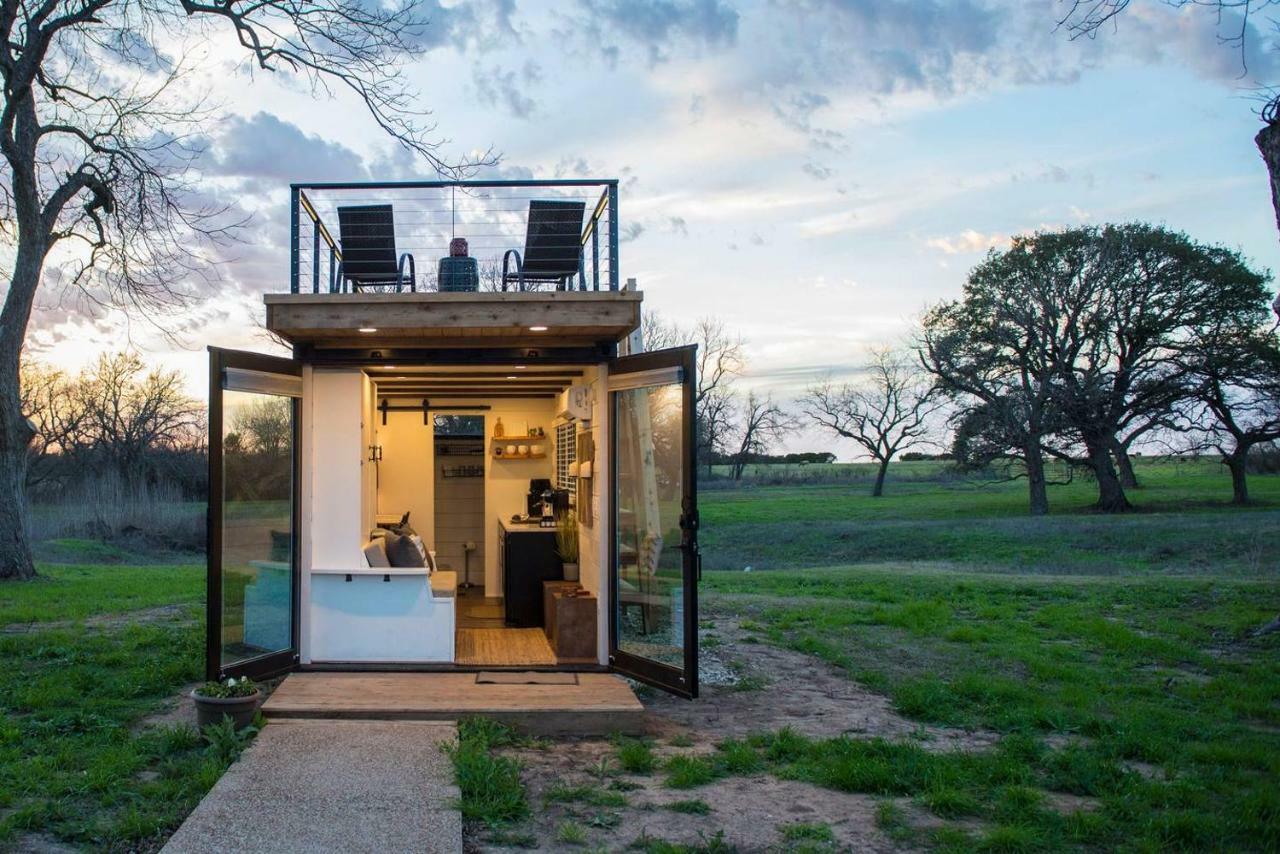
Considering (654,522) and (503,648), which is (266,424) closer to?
(503,648)

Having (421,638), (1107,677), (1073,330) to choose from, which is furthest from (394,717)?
(1073,330)

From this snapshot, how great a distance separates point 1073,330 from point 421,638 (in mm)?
23291

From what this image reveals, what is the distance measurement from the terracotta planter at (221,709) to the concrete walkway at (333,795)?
0.16 m

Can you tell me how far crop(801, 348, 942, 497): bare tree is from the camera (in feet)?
122

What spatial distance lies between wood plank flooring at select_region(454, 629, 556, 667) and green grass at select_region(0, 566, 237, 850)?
1.98 m

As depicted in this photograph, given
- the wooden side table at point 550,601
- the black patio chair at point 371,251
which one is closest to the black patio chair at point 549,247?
the black patio chair at point 371,251

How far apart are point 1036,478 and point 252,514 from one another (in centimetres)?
2435

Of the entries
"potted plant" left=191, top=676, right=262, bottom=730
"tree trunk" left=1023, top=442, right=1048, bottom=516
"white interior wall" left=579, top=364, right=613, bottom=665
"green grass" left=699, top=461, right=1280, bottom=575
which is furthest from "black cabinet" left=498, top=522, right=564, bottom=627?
"tree trunk" left=1023, top=442, right=1048, bottom=516

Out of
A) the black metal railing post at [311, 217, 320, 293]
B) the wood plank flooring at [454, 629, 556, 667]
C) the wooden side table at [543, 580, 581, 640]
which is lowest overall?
the wood plank flooring at [454, 629, 556, 667]

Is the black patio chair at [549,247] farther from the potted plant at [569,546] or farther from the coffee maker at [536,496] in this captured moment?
the coffee maker at [536,496]

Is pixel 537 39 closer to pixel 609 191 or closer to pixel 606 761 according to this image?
pixel 609 191

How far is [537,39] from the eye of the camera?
838cm

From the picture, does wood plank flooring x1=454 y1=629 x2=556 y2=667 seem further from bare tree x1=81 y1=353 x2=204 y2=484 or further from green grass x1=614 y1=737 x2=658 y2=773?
bare tree x1=81 y1=353 x2=204 y2=484

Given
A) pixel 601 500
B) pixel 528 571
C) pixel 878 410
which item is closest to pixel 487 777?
pixel 601 500
